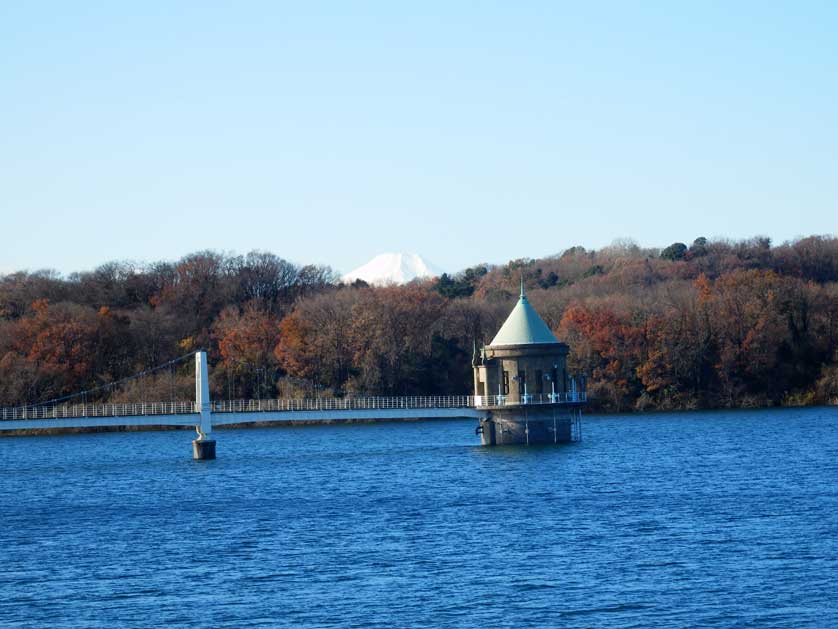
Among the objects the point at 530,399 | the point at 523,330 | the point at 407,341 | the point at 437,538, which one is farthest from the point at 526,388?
the point at 407,341

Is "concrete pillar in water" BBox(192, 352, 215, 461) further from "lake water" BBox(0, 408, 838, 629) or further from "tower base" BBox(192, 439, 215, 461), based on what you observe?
"lake water" BBox(0, 408, 838, 629)

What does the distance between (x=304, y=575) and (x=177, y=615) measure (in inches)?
205

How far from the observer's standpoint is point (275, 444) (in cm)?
9181

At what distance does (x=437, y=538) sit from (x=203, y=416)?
104 feet

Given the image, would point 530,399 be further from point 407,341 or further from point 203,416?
point 407,341

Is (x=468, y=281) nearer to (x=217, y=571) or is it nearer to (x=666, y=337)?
(x=666, y=337)

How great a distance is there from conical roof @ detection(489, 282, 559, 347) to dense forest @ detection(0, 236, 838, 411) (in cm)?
3280

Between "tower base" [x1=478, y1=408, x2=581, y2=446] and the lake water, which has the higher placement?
"tower base" [x1=478, y1=408, x2=581, y2=446]

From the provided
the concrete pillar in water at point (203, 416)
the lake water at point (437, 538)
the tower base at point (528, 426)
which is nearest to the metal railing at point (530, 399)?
the tower base at point (528, 426)

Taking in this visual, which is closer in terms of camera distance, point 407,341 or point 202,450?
point 202,450

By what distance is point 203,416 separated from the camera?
74.2 metres

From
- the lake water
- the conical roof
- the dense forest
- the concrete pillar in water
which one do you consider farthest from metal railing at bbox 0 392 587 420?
the lake water

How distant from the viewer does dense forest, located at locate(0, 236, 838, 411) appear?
10712 centimetres

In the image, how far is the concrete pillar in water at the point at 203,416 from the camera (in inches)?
2916
